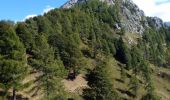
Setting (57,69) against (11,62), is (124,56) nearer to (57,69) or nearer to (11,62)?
(57,69)

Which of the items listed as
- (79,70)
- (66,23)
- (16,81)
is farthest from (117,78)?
(16,81)

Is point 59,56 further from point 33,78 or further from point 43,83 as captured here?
point 43,83

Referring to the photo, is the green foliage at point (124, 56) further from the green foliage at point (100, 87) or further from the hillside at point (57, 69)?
the green foliage at point (100, 87)

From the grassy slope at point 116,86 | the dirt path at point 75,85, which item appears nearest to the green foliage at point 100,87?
the grassy slope at point 116,86

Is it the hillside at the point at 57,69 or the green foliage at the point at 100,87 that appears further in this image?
the green foliage at the point at 100,87

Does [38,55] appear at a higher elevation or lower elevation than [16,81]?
A: higher

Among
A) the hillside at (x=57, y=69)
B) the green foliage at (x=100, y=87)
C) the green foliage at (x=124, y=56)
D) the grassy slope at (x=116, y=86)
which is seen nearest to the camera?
the hillside at (x=57, y=69)

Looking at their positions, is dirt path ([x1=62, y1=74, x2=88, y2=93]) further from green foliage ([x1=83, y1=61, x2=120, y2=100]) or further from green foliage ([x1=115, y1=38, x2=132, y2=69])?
green foliage ([x1=115, y1=38, x2=132, y2=69])

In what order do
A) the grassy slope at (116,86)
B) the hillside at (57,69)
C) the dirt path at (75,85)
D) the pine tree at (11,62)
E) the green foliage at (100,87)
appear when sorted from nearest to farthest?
the pine tree at (11,62) < the hillside at (57,69) < the grassy slope at (116,86) < the green foliage at (100,87) < the dirt path at (75,85)

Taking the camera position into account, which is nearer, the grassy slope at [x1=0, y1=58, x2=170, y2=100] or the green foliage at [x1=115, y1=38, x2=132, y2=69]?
the grassy slope at [x1=0, y1=58, x2=170, y2=100]

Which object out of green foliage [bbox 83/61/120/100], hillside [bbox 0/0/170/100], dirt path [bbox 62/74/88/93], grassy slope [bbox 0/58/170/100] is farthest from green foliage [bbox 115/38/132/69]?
green foliage [bbox 83/61/120/100]

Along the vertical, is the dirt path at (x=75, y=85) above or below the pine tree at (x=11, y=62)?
below
